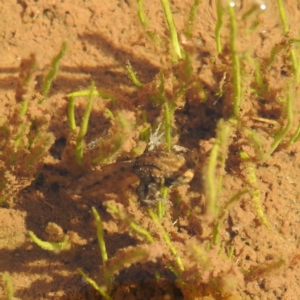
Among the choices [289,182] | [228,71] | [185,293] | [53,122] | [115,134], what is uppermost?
[228,71]

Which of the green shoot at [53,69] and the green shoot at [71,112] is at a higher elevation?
the green shoot at [53,69]

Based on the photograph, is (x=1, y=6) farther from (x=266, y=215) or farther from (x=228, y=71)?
(x=266, y=215)

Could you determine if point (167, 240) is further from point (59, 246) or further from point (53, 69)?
point (53, 69)

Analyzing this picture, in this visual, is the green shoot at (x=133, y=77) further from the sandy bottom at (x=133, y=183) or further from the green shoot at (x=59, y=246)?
the green shoot at (x=59, y=246)

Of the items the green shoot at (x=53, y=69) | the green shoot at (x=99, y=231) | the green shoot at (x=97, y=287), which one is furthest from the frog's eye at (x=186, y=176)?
the green shoot at (x=53, y=69)

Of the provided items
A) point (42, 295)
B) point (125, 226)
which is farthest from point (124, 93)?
point (42, 295)

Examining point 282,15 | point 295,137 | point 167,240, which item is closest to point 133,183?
point 167,240

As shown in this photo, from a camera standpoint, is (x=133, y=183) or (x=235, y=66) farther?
(x=133, y=183)

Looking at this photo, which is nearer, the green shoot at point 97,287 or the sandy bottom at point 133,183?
the green shoot at point 97,287

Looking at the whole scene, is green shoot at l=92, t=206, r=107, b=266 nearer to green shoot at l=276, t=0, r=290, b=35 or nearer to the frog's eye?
the frog's eye
